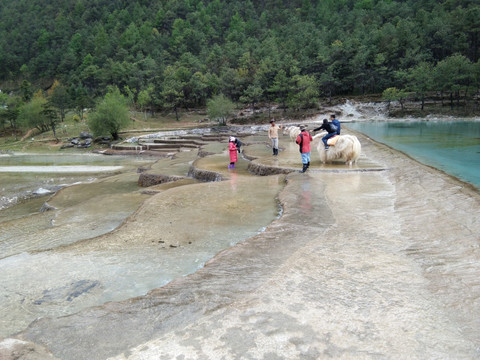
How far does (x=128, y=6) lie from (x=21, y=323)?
20126 centimetres

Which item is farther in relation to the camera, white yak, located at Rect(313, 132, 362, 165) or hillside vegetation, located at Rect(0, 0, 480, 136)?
hillside vegetation, located at Rect(0, 0, 480, 136)

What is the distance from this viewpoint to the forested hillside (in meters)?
77.6

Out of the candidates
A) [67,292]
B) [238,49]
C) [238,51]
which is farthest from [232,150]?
[238,49]

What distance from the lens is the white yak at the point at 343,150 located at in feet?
51.9

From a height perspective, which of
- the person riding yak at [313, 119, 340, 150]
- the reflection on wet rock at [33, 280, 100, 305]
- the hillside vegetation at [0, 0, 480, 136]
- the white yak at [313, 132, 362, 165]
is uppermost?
the hillside vegetation at [0, 0, 480, 136]

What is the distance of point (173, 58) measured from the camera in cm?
12038

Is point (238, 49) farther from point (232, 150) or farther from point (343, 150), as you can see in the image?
point (343, 150)

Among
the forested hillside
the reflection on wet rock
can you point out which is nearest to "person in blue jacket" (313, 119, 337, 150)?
the reflection on wet rock

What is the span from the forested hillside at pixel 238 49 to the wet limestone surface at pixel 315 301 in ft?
210

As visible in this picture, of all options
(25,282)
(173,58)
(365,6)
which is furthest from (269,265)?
(365,6)

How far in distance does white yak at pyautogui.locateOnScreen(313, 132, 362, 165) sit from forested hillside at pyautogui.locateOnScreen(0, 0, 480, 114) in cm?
5553

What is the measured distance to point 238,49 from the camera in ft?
335

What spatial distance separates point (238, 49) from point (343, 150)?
93068mm

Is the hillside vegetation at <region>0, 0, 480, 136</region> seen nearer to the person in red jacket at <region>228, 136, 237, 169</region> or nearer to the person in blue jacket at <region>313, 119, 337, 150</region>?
the person in red jacket at <region>228, 136, 237, 169</region>
